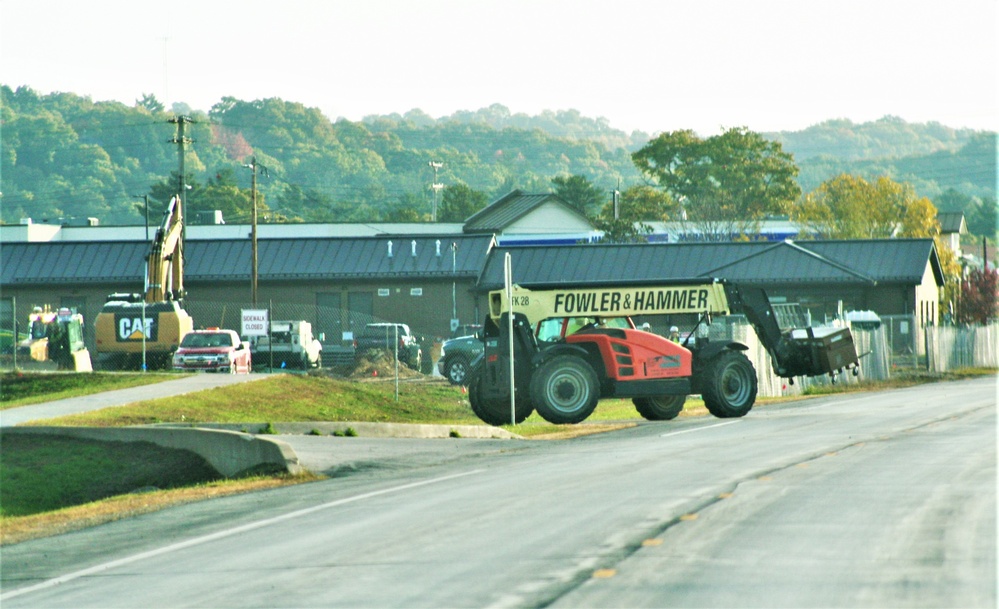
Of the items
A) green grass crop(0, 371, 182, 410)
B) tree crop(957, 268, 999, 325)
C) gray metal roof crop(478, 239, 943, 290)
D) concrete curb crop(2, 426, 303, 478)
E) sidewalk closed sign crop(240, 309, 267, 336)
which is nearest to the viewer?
concrete curb crop(2, 426, 303, 478)

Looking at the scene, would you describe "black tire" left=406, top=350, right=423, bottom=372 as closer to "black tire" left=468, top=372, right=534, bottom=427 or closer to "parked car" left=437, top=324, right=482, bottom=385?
"parked car" left=437, top=324, right=482, bottom=385

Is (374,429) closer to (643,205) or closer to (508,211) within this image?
(508,211)

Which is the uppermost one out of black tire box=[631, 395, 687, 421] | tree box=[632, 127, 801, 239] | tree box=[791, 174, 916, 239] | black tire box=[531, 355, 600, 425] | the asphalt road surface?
tree box=[632, 127, 801, 239]

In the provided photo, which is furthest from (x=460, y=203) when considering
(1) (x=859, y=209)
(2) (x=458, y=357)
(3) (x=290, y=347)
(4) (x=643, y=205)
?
(2) (x=458, y=357)

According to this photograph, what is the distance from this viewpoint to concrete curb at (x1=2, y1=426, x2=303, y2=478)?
61.6ft

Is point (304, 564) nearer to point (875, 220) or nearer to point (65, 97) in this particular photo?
point (875, 220)

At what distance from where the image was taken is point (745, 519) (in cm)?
1255

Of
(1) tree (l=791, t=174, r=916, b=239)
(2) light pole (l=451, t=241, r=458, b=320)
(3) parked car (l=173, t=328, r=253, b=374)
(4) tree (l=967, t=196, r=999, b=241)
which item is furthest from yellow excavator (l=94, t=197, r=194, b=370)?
(4) tree (l=967, t=196, r=999, b=241)

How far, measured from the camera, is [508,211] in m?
98.8

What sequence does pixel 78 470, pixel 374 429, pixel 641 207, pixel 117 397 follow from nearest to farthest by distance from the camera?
pixel 78 470 < pixel 374 429 < pixel 117 397 < pixel 641 207

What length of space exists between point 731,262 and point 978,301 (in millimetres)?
24784

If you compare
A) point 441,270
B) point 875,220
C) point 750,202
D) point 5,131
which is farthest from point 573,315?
point 5,131

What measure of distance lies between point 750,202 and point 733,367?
312ft

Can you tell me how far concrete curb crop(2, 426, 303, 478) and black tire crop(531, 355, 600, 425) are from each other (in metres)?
6.90
